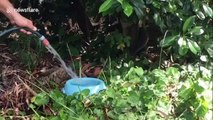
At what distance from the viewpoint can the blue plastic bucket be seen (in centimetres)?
226

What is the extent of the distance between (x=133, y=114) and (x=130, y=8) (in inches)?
19.3

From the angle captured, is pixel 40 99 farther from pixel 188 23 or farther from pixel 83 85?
pixel 188 23

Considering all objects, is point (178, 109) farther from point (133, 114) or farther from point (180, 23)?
point (180, 23)

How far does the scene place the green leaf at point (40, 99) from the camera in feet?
7.34

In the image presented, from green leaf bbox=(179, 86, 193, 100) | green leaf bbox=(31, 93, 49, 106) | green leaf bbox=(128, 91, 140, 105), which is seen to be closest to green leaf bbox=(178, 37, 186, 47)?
green leaf bbox=(179, 86, 193, 100)

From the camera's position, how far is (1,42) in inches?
120

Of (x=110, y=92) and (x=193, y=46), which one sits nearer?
(x=110, y=92)

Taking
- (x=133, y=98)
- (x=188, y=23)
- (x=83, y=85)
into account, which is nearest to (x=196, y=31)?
(x=188, y=23)

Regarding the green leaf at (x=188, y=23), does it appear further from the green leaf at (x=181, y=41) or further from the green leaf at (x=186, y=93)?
the green leaf at (x=186, y=93)

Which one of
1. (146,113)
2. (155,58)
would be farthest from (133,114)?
(155,58)

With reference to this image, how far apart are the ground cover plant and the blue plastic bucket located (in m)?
0.05

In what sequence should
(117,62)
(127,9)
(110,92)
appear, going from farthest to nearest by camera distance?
1. (117,62)
2. (110,92)
3. (127,9)

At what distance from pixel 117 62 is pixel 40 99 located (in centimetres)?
69

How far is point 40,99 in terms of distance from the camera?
2248 millimetres
